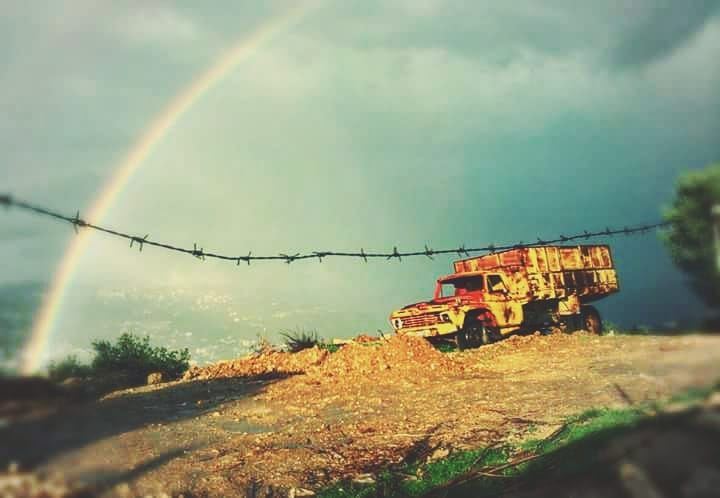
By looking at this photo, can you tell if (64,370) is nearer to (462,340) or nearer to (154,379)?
(462,340)

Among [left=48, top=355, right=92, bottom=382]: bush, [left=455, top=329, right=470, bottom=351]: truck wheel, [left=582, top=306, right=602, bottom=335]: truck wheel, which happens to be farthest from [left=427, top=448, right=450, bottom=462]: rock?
[left=582, top=306, right=602, bottom=335]: truck wheel

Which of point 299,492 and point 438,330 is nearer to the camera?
point 299,492

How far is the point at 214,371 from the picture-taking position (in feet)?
71.9

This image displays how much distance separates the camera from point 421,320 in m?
19.8

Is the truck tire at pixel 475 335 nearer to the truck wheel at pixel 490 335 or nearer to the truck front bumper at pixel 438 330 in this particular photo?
the truck wheel at pixel 490 335

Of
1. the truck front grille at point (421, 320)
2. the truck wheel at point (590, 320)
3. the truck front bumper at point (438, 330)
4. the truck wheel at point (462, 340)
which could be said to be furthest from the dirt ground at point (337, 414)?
the truck wheel at point (590, 320)

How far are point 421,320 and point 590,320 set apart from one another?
1146 cm

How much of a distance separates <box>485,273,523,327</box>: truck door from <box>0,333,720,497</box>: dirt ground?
2165mm

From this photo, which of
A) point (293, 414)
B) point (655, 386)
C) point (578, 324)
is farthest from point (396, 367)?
point (655, 386)

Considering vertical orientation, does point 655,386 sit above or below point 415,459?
above

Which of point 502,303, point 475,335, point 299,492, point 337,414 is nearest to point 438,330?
point 475,335

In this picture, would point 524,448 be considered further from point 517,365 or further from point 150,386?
point 150,386

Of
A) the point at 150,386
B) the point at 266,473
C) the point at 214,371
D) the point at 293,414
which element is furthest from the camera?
the point at 214,371

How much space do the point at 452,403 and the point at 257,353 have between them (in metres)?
15.8
